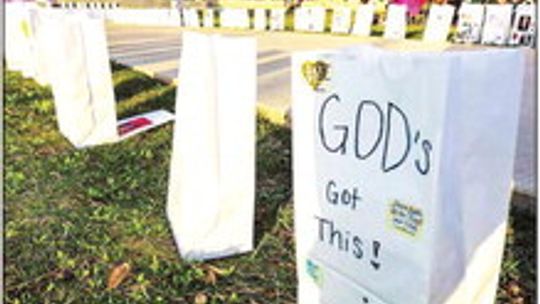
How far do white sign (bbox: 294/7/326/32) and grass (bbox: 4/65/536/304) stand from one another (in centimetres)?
947

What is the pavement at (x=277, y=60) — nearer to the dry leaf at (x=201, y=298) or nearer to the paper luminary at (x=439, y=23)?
the paper luminary at (x=439, y=23)

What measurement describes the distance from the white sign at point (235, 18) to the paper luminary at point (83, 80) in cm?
1197

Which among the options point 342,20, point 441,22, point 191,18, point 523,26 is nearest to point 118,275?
point 523,26

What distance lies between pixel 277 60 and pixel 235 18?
8.33 m

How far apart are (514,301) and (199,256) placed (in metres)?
1.46

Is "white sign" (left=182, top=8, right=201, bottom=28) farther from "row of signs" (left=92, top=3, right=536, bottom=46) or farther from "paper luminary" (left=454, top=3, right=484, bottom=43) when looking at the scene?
"paper luminary" (left=454, top=3, right=484, bottom=43)

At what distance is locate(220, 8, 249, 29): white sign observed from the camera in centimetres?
1687

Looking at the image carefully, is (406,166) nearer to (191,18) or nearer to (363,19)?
(363,19)

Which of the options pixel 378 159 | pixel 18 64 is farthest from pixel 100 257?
pixel 18 64

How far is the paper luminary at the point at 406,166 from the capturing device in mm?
1638

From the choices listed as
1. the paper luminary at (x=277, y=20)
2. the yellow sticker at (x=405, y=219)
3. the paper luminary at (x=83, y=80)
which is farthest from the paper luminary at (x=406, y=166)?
the paper luminary at (x=277, y=20)

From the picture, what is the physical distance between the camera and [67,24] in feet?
15.2

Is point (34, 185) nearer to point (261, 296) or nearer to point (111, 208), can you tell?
point (111, 208)

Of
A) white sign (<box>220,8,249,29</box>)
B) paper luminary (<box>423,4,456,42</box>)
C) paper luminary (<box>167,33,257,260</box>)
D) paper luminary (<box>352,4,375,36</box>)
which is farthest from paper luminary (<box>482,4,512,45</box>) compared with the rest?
paper luminary (<box>167,33,257,260</box>)
